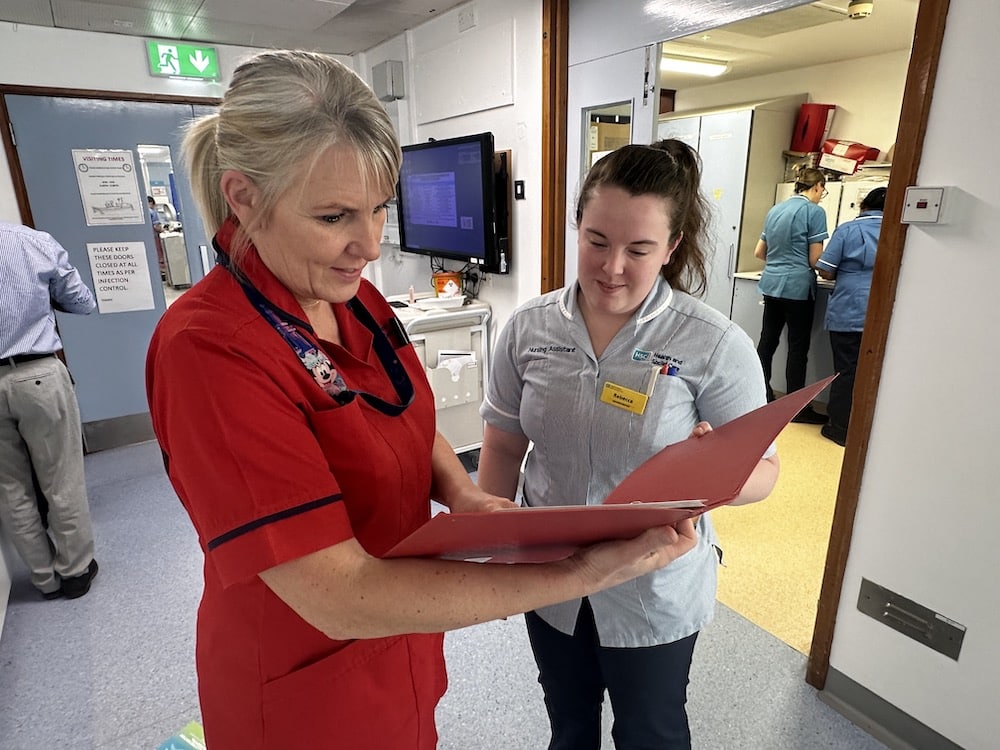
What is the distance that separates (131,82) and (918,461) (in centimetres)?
442

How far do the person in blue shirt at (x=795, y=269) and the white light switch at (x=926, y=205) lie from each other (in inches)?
106

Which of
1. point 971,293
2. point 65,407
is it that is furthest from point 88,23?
point 971,293

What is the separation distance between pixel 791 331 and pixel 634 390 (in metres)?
3.61

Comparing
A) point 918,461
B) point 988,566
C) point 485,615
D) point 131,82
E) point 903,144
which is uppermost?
point 131,82

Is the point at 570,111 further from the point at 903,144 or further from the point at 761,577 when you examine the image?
the point at 761,577

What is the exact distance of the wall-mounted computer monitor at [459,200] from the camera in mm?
3006

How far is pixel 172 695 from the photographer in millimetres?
1934

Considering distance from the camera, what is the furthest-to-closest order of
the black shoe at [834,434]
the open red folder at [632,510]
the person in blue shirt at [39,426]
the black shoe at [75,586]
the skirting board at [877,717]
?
1. the black shoe at [834,434]
2. the black shoe at [75,586]
3. the person in blue shirt at [39,426]
4. the skirting board at [877,717]
5. the open red folder at [632,510]

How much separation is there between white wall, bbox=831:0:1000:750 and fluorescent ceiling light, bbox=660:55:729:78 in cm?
355

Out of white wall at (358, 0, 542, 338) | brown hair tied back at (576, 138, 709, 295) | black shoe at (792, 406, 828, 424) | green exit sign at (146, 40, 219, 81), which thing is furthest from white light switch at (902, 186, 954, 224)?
green exit sign at (146, 40, 219, 81)

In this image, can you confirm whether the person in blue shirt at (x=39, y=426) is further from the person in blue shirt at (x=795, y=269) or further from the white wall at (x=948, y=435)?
the person in blue shirt at (x=795, y=269)

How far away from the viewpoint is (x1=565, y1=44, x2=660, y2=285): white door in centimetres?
232

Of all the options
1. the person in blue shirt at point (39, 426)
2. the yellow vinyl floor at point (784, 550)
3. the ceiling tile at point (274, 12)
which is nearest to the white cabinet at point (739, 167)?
the yellow vinyl floor at point (784, 550)

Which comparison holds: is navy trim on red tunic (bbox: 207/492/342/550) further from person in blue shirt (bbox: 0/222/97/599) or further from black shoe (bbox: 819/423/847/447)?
black shoe (bbox: 819/423/847/447)
